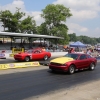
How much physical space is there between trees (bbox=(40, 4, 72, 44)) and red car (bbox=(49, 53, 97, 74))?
43.5 meters

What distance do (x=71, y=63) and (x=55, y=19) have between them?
48.0 metres

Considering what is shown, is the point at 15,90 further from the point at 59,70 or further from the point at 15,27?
the point at 15,27

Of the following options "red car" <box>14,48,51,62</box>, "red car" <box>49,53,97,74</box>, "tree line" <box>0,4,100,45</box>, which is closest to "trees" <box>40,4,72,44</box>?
"tree line" <box>0,4,100,45</box>

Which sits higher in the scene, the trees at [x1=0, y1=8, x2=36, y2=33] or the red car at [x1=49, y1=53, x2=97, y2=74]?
the trees at [x1=0, y1=8, x2=36, y2=33]

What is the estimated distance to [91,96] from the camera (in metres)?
8.98

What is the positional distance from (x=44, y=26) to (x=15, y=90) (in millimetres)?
53057

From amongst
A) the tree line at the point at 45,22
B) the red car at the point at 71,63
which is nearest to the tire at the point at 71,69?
the red car at the point at 71,63

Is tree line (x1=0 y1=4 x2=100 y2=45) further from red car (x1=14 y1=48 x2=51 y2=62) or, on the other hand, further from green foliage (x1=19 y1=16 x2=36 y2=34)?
red car (x1=14 y1=48 x2=51 y2=62)

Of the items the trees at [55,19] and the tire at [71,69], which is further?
the trees at [55,19]

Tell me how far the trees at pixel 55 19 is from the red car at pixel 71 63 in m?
43.5

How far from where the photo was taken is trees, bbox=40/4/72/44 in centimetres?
6047

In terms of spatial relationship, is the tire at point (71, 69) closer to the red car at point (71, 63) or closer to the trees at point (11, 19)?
the red car at point (71, 63)

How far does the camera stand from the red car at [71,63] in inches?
573

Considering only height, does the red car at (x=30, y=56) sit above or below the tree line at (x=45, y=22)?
below
